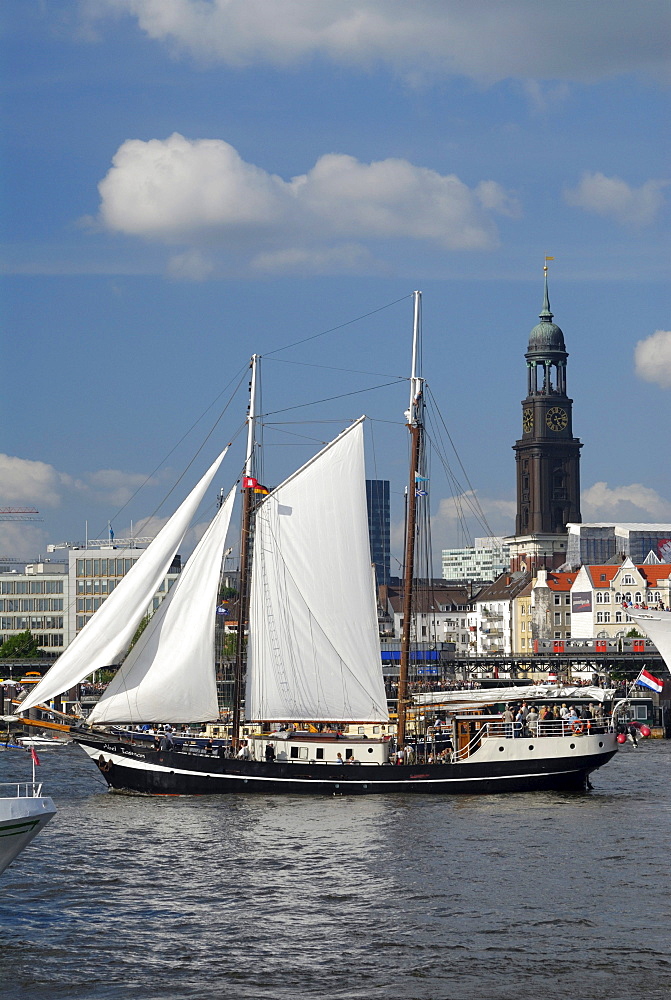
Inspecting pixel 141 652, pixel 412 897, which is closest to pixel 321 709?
pixel 141 652

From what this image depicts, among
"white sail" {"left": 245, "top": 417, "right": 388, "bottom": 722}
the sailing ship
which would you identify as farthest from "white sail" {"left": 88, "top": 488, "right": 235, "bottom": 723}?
"white sail" {"left": 245, "top": 417, "right": 388, "bottom": 722}

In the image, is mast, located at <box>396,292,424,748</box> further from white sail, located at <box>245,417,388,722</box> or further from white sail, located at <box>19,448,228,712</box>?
white sail, located at <box>19,448,228,712</box>

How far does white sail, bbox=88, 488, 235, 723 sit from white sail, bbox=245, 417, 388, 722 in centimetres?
330

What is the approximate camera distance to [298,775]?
69438 millimetres

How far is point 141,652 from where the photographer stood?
6912cm

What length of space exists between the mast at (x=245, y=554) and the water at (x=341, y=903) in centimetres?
783

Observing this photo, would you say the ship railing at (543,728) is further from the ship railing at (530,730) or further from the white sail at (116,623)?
the white sail at (116,623)

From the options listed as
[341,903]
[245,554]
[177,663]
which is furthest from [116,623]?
[341,903]

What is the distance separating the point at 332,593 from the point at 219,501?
34.4 ft

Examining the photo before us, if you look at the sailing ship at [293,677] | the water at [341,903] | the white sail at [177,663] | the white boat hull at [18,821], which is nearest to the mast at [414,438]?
the sailing ship at [293,677]

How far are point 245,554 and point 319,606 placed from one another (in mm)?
5072

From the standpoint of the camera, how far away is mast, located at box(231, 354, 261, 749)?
239 feet

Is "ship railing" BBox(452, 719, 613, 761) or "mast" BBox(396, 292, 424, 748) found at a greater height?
"mast" BBox(396, 292, 424, 748)

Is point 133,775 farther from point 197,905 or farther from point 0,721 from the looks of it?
point 0,721
